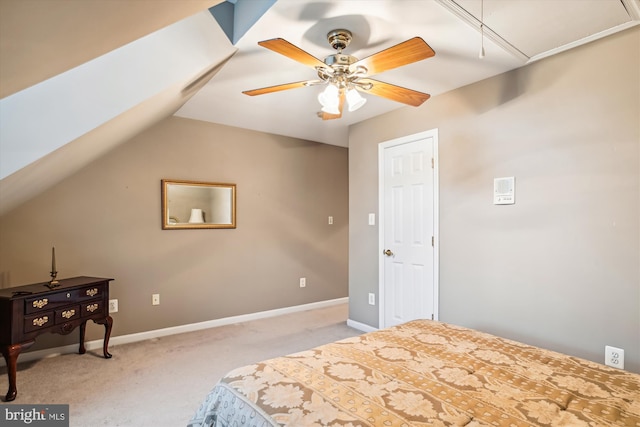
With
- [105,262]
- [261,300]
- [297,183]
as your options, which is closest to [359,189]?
[297,183]

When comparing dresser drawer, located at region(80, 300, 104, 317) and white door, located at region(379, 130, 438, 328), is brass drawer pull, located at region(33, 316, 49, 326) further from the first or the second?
white door, located at region(379, 130, 438, 328)

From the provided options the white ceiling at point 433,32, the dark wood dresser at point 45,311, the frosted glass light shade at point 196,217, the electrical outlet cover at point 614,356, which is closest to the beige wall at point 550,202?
the electrical outlet cover at point 614,356

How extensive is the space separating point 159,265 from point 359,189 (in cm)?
233

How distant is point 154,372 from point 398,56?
9.40ft

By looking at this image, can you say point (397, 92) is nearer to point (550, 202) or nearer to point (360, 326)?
point (550, 202)

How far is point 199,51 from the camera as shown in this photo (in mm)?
2137

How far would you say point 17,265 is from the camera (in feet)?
9.51

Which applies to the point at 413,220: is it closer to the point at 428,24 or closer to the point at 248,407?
the point at 428,24

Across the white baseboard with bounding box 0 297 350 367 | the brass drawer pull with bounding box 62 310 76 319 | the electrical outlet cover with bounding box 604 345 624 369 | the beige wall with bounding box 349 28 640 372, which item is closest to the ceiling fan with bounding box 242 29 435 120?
the beige wall with bounding box 349 28 640 372

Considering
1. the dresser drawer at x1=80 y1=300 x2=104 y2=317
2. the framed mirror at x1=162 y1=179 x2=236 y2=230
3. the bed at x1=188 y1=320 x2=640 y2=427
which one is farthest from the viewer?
the framed mirror at x1=162 y1=179 x2=236 y2=230

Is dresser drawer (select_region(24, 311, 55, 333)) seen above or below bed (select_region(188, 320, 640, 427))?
below

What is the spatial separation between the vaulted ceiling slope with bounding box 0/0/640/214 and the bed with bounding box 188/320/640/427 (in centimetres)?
136

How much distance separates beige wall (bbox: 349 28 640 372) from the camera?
2.06 m

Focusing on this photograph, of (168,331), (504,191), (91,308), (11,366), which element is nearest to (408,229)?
(504,191)
